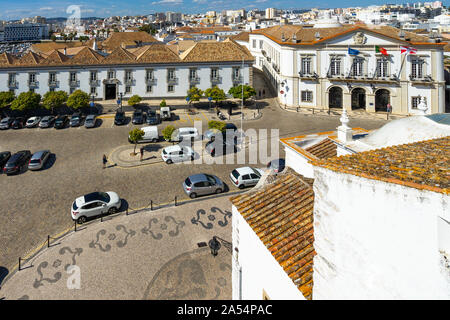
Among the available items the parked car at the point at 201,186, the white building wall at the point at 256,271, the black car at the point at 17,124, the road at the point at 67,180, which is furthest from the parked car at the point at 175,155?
the black car at the point at 17,124

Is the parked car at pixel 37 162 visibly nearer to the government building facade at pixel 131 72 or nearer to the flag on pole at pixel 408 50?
the government building facade at pixel 131 72

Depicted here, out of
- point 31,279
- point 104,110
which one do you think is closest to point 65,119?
point 104,110

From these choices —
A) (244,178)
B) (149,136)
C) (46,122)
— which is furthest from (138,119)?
(244,178)

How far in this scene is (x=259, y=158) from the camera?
29422 millimetres

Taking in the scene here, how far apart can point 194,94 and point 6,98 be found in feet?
79.3

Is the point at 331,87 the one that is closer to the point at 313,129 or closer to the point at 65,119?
the point at 313,129

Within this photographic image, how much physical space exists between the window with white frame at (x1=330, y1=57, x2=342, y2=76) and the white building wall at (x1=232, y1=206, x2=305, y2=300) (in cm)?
3738

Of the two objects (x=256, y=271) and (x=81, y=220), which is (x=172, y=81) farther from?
(x=256, y=271)

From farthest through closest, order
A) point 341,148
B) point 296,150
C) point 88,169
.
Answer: point 88,169 < point 296,150 < point 341,148

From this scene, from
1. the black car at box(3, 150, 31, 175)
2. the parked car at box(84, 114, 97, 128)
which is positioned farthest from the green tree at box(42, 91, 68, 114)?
the black car at box(3, 150, 31, 175)

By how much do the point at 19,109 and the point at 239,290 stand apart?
4107 cm

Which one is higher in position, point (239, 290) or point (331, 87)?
point (331, 87)

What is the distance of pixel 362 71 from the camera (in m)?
42.7

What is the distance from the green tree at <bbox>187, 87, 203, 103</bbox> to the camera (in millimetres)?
44844
